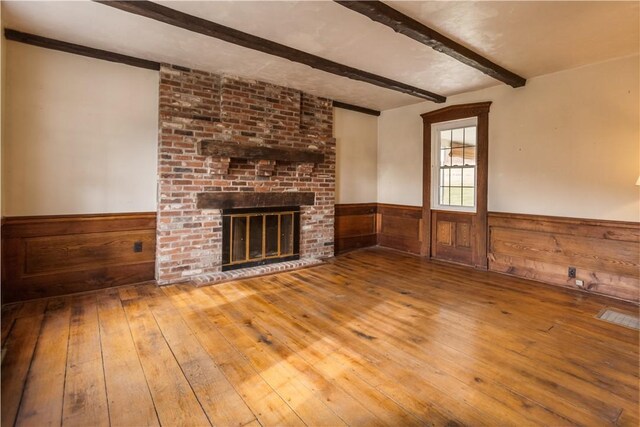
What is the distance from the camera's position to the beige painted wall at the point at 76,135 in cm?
312

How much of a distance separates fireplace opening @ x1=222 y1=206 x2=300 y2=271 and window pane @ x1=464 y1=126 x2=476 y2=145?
2841 millimetres

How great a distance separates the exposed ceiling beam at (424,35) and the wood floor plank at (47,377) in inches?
123

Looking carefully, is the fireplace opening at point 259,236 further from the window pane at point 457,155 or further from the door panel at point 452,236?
the window pane at point 457,155

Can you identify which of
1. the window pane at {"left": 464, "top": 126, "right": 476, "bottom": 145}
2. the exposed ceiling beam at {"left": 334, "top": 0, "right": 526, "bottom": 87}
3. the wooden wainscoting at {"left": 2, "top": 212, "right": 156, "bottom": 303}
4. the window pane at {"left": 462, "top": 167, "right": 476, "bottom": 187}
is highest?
the exposed ceiling beam at {"left": 334, "top": 0, "right": 526, "bottom": 87}

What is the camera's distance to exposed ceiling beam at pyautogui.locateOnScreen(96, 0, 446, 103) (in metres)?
2.56

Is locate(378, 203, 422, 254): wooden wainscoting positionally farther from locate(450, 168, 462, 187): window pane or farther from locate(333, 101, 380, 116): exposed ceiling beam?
locate(333, 101, 380, 116): exposed ceiling beam

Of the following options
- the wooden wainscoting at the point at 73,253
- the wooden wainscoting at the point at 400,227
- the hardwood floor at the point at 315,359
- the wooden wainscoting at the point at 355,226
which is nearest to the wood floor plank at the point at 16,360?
the hardwood floor at the point at 315,359

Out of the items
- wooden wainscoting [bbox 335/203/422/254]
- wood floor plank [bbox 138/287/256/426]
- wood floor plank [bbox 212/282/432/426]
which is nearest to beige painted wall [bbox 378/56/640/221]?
wooden wainscoting [bbox 335/203/422/254]

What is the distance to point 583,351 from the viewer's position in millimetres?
2367

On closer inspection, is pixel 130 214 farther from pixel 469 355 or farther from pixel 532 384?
pixel 532 384

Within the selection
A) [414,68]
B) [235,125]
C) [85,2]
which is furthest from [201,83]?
[414,68]

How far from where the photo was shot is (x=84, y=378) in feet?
6.50

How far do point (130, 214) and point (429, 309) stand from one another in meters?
3.46

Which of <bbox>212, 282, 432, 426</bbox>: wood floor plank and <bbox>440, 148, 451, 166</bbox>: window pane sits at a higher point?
<bbox>440, 148, 451, 166</bbox>: window pane
